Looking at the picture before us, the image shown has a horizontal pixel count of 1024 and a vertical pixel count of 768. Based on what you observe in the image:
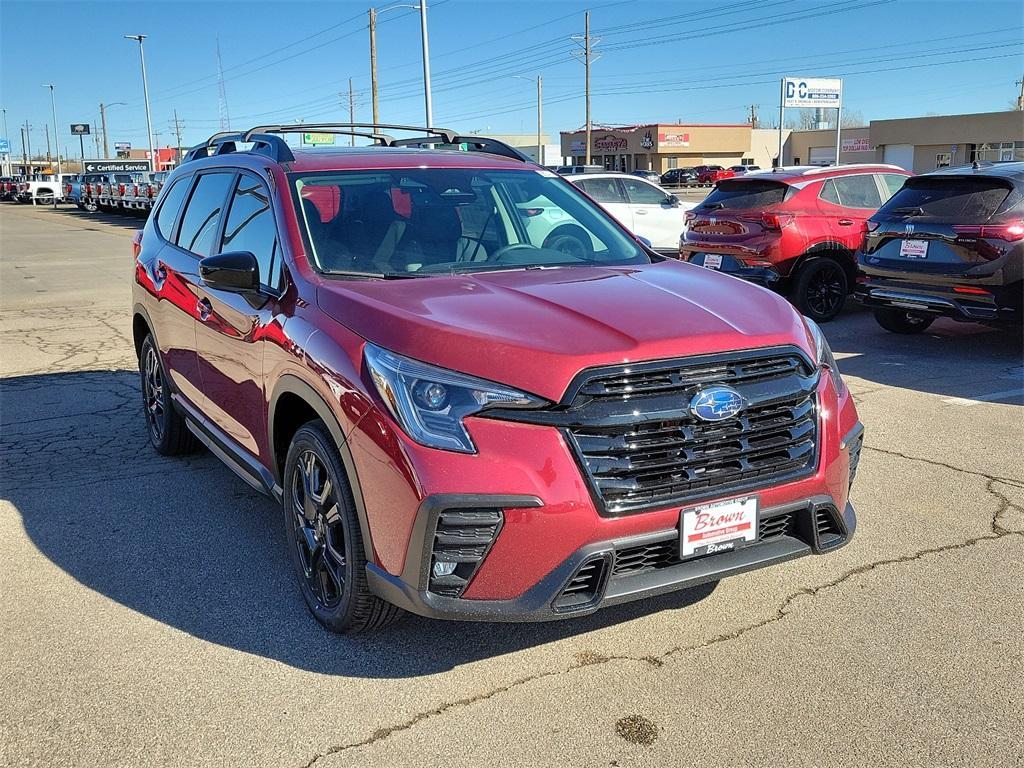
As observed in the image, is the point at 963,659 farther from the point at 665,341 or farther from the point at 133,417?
the point at 133,417

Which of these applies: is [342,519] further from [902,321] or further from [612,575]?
[902,321]

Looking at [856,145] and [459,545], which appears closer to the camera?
[459,545]

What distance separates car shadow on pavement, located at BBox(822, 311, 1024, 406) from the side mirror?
5485mm

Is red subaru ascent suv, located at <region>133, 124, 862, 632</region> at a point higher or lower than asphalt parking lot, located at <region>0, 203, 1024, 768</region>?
higher

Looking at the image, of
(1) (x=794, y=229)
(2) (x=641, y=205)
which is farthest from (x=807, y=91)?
(1) (x=794, y=229)

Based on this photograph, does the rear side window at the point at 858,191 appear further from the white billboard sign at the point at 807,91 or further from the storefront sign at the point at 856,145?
the storefront sign at the point at 856,145

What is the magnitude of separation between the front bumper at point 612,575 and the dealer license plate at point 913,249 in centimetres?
606

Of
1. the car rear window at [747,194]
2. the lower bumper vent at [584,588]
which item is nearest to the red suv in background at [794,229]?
the car rear window at [747,194]

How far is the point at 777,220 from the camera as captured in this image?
33.4 ft

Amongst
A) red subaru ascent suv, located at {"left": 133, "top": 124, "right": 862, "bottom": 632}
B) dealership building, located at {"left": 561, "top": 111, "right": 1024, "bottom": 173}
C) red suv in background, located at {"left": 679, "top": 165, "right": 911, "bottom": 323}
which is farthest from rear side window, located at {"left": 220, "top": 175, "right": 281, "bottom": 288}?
dealership building, located at {"left": 561, "top": 111, "right": 1024, "bottom": 173}

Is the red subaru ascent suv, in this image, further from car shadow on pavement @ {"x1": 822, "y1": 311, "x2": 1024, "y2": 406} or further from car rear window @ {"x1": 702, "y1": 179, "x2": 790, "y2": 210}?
car rear window @ {"x1": 702, "y1": 179, "x2": 790, "y2": 210}

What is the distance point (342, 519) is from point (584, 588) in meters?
0.90

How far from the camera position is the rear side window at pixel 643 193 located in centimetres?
1509

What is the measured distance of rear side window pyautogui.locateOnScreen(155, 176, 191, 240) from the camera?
5.64m
